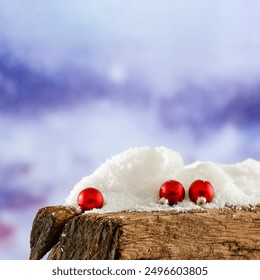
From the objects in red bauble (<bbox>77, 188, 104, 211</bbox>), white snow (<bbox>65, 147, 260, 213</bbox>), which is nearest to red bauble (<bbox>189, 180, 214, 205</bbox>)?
white snow (<bbox>65, 147, 260, 213</bbox>)

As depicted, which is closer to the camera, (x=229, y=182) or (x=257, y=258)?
(x=257, y=258)

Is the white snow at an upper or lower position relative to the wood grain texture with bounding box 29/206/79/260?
upper

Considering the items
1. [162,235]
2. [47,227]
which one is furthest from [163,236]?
[47,227]

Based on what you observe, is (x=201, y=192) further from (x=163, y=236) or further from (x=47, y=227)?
(x=47, y=227)

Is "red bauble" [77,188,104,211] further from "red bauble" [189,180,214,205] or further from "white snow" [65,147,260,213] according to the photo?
"red bauble" [189,180,214,205]
